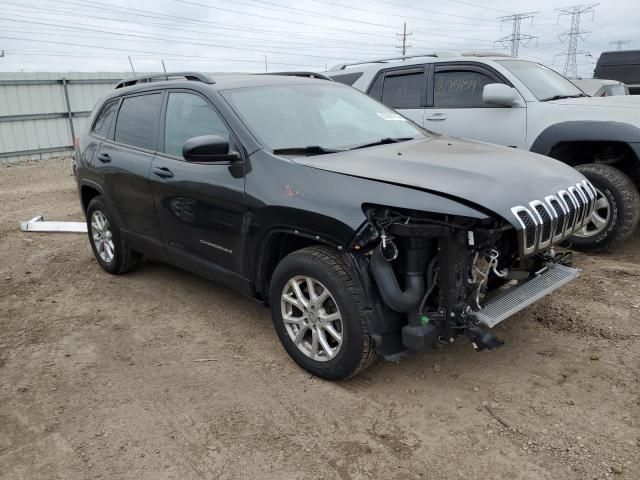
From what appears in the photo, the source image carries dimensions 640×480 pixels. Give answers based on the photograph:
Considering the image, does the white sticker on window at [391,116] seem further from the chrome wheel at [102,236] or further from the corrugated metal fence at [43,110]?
the corrugated metal fence at [43,110]

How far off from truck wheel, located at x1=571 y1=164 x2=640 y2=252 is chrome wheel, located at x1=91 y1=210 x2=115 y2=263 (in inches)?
176

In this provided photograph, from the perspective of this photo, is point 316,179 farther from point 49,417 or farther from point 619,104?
point 619,104

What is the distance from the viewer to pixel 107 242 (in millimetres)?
5203

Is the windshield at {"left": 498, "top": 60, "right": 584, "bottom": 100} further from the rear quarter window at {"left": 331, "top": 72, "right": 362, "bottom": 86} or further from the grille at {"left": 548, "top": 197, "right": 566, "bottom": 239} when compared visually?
the grille at {"left": 548, "top": 197, "right": 566, "bottom": 239}

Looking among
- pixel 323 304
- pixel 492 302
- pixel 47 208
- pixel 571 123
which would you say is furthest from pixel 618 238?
pixel 47 208

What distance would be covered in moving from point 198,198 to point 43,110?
13590 mm

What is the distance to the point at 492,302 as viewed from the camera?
9.89 ft

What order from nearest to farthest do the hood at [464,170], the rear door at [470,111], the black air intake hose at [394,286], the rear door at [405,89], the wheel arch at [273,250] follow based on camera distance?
1. the hood at [464,170]
2. the black air intake hose at [394,286]
3. the wheel arch at [273,250]
4. the rear door at [470,111]
5. the rear door at [405,89]

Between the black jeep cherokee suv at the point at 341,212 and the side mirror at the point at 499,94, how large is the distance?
174 cm

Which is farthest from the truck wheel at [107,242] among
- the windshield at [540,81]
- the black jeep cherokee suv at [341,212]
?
the windshield at [540,81]

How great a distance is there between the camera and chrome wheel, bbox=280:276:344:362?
3.07 meters

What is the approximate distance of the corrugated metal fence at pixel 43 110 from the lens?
14312 millimetres

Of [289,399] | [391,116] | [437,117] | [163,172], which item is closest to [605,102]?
[437,117]

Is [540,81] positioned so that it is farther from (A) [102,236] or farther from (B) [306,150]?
(A) [102,236]
